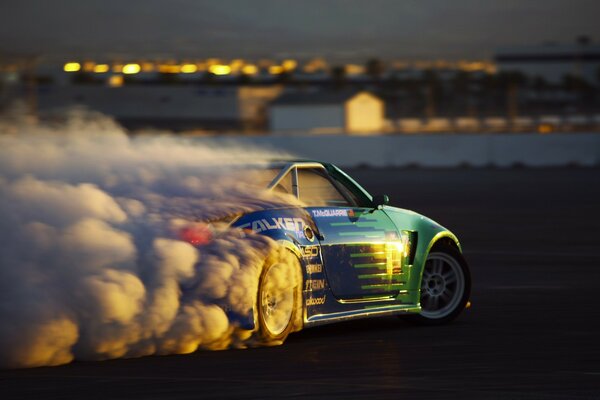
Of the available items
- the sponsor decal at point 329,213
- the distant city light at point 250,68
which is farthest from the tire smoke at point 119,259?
the distant city light at point 250,68

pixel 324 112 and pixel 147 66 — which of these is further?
pixel 324 112

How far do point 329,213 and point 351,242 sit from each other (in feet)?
0.87

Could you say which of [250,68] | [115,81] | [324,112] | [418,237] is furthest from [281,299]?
[115,81]

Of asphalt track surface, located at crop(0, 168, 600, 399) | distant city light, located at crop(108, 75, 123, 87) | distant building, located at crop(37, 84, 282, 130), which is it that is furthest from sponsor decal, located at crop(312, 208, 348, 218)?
distant city light, located at crop(108, 75, 123, 87)

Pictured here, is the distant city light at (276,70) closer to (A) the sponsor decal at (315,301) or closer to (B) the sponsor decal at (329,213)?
(B) the sponsor decal at (329,213)

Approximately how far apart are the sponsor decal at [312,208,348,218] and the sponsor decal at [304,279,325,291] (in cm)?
49

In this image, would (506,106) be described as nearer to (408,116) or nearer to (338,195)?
(408,116)

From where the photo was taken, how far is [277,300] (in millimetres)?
7855

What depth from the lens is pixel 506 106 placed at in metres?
45.5

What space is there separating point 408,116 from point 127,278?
4339cm

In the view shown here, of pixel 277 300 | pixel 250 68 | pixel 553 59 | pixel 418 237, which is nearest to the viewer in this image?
pixel 277 300

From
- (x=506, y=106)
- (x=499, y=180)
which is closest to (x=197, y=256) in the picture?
(x=499, y=180)

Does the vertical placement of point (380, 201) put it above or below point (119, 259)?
above

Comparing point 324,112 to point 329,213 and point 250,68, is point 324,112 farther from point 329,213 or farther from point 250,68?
point 329,213
